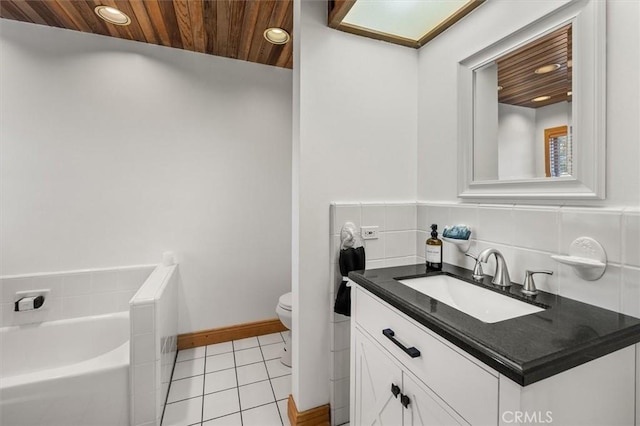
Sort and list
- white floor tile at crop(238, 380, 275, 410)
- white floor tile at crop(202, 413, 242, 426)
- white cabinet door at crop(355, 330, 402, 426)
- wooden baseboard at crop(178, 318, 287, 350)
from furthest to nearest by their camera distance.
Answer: wooden baseboard at crop(178, 318, 287, 350)
white floor tile at crop(238, 380, 275, 410)
white floor tile at crop(202, 413, 242, 426)
white cabinet door at crop(355, 330, 402, 426)

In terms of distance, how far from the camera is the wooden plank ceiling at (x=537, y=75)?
0.94 meters

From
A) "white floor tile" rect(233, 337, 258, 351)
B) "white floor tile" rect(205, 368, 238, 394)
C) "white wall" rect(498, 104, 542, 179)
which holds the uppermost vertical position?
"white wall" rect(498, 104, 542, 179)

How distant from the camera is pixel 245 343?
232 centimetres

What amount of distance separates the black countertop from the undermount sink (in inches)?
1.6

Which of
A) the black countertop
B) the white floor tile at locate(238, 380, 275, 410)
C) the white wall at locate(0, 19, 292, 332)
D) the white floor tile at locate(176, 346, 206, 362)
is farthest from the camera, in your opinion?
the white floor tile at locate(176, 346, 206, 362)

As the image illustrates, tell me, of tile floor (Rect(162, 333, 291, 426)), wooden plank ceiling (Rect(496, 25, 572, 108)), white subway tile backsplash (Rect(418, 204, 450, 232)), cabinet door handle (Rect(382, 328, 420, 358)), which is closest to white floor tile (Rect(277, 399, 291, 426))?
tile floor (Rect(162, 333, 291, 426))

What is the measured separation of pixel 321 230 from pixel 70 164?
1947 mm

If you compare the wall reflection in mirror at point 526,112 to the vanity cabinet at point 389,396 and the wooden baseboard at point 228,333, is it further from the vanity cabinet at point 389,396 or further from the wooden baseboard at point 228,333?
the wooden baseboard at point 228,333

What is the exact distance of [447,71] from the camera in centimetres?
140

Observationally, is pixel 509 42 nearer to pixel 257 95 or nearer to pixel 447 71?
pixel 447 71

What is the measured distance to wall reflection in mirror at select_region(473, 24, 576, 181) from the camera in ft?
3.12

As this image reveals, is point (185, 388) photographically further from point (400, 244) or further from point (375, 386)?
point (400, 244)

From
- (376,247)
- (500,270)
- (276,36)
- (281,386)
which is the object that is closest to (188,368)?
(281,386)

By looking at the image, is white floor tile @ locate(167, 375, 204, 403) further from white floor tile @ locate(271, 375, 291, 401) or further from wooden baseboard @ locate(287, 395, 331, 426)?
wooden baseboard @ locate(287, 395, 331, 426)
